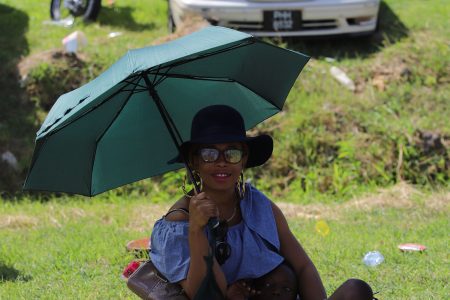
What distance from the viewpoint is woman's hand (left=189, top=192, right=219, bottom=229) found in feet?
10.9

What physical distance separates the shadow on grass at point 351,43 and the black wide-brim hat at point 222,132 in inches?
224

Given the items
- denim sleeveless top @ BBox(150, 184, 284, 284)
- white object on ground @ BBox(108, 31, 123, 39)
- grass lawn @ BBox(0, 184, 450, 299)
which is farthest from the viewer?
white object on ground @ BBox(108, 31, 123, 39)

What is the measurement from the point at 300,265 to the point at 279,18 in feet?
18.0

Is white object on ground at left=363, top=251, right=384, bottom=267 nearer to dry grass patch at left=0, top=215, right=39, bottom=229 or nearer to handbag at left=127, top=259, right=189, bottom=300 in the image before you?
handbag at left=127, top=259, right=189, bottom=300

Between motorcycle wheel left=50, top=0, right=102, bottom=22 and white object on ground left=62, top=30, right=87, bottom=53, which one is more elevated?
white object on ground left=62, top=30, right=87, bottom=53

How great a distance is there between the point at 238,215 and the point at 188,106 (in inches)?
24.9

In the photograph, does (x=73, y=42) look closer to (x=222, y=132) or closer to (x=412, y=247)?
(x=412, y=247)

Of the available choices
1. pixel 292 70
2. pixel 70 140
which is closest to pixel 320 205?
pixel 292 70

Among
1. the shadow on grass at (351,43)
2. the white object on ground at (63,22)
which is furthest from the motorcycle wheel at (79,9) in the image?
the shadow on grass at (351,43)

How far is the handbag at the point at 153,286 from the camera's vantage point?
370cm

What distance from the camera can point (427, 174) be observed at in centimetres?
750

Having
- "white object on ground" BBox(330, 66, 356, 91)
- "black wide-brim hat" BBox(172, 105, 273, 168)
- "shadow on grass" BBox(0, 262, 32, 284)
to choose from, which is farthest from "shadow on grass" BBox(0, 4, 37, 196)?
"black wide-brim hat" BBox(172, 105, 273, 168)

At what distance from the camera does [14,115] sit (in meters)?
8.65

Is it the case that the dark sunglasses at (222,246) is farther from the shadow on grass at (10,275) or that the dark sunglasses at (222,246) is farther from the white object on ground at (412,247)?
the white object on ground at (412,247)
